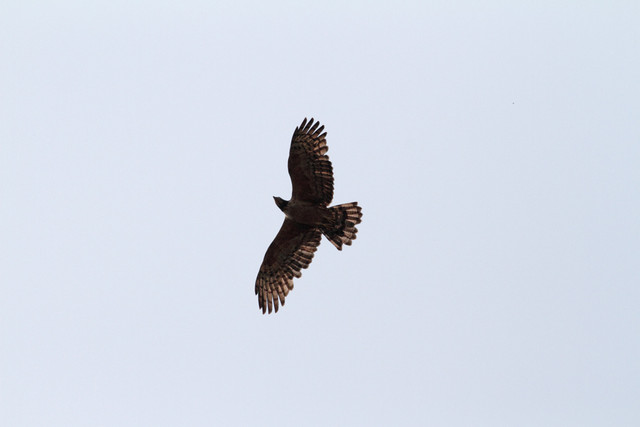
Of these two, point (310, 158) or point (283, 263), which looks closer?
point (310, 158)

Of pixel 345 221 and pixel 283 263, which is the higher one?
pixel 345 221

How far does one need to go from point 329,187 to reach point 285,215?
136cm

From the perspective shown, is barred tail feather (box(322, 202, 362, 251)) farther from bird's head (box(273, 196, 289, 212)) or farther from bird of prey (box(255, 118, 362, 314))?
bird's head (box(273, 196, 289, 212))

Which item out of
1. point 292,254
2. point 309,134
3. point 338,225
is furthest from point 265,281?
point 309,134

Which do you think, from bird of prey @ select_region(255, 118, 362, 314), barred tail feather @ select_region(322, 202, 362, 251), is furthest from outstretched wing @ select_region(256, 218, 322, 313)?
barred tail feather @ select_region(322, 202, 362, 251)

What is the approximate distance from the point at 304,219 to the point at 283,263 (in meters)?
1.45

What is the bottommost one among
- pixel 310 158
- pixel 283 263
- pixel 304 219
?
pixel 283 263

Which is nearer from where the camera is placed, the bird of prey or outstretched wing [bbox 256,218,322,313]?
the bird of prey

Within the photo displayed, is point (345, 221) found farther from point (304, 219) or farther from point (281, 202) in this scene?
point (281, 202)

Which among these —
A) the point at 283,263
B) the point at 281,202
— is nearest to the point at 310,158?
the point at 281,202

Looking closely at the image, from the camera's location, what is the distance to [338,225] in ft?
65.8

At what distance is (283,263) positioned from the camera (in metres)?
20.9

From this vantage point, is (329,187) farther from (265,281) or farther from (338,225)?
(265,281)

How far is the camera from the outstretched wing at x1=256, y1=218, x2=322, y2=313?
20.7 meters
